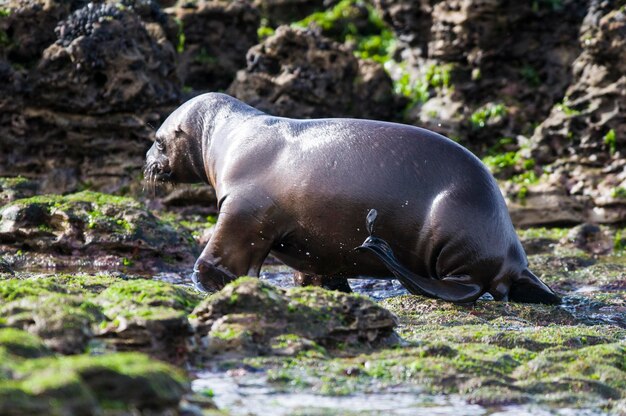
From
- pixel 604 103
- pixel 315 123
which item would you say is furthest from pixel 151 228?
pixel 604 103

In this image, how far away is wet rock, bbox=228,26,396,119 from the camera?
54.1 feet

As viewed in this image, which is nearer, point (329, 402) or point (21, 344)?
point (21, 344)

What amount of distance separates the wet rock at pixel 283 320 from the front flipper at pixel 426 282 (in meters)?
1.68

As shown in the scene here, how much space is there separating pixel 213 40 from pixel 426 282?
11817mm

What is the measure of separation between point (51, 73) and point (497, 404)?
37.5 ft

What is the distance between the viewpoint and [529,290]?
8297 mm

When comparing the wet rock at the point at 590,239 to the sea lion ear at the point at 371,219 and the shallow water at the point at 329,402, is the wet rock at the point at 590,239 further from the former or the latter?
the shallow water at the point at 329,402

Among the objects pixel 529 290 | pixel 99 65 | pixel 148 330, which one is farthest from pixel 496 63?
pixel 148 330

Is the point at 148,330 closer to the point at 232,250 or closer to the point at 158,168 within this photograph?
the point at 232,250

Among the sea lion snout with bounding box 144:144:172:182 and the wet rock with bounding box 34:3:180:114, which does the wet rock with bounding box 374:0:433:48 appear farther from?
the sea lion snout with bounding box 144:144:172:182

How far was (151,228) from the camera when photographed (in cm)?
1138

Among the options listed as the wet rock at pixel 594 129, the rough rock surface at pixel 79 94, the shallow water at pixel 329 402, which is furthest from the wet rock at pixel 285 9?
the shallow water at pixel 329 402

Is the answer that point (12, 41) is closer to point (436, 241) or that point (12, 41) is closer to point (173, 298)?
point (436, 241)

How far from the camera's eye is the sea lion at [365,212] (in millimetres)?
7875
